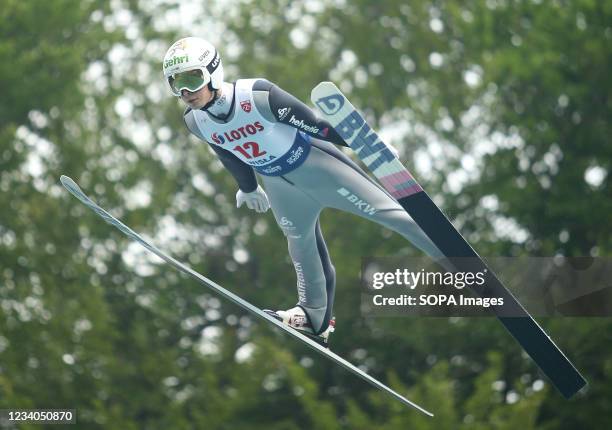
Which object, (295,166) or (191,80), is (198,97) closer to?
(191,80)

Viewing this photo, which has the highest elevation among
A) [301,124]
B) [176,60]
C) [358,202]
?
[176,60]

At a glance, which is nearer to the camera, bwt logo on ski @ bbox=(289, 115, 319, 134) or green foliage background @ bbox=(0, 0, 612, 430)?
bwt logo on ski @ bbox=(289, 115, 319, 134)

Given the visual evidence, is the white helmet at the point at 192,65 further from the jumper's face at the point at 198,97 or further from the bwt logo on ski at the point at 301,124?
the bwt logo on ski at the point at 301,124

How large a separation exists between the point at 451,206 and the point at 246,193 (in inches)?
A: 513

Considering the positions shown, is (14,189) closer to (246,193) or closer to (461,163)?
(461,163)

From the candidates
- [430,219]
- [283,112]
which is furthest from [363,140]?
[430,219]

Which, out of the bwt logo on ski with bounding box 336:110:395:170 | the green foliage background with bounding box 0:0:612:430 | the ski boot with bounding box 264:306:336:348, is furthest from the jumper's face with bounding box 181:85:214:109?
the green foliage background with bounding box 0:0:612:430

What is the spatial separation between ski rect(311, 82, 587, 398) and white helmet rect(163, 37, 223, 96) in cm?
62

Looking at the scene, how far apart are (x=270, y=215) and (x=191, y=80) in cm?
1430

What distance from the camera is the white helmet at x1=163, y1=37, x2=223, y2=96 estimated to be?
738 cm

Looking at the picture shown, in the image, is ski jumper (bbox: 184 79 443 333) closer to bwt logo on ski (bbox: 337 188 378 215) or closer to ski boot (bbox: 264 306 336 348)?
bwt logo on ski (bbox: 337 188 378 215)

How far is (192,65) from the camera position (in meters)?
7.38

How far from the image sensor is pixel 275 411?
19.9 m

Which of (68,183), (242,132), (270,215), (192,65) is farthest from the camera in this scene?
(270,215)
